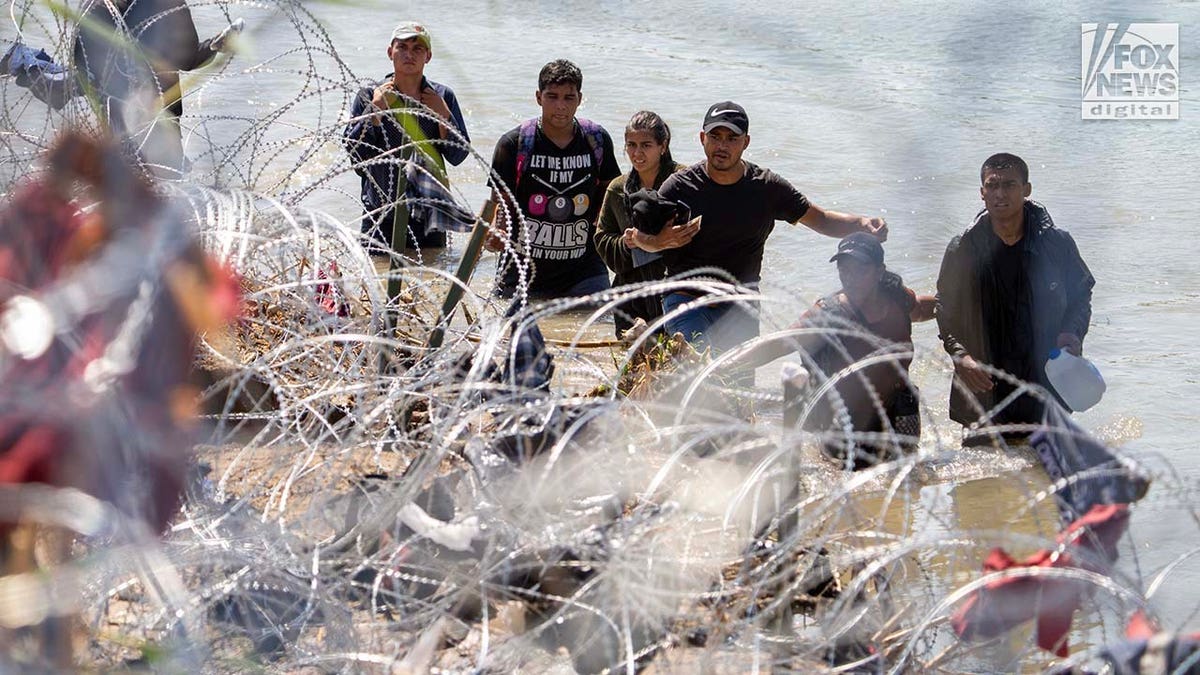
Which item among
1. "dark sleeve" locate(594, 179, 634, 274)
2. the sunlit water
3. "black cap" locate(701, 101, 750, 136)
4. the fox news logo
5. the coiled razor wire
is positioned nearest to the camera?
the coiled razor wire

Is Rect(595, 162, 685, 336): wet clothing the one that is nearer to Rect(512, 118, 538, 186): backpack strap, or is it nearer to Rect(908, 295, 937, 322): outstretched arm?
Rect(512, 118, 538, 186): backpack strap

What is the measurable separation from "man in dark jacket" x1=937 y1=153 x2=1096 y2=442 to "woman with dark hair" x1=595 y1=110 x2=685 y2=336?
1.36 meters

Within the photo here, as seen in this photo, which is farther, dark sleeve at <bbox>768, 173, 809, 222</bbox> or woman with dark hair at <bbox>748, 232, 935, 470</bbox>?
dark sleeve at <bbox>768, 173, 809, 222</bbox>

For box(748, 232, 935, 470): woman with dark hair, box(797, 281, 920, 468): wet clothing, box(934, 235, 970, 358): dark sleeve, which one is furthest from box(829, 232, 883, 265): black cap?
box(934, 235, 970, 358): dark sleeve

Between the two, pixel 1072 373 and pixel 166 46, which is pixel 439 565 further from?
pixel 166 46

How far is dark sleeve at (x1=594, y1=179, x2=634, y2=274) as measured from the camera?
21.9 ft

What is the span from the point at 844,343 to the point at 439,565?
2.46 m

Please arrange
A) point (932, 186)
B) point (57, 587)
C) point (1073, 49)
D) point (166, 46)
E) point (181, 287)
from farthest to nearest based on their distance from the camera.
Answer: point (1073, 49), point (932, 186), point (166, 46), point (181, 287), point (57, 587)

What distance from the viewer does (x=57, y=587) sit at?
7.95 feet

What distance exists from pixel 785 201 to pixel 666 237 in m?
0.67

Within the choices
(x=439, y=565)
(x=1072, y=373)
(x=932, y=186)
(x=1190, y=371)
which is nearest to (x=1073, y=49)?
(x=932, y=186)

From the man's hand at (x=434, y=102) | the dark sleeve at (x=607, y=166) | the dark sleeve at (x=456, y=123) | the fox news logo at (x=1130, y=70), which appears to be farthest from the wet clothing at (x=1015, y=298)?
the fox news logo at (x=1130, y=70)

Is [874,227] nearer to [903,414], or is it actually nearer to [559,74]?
[903,414]

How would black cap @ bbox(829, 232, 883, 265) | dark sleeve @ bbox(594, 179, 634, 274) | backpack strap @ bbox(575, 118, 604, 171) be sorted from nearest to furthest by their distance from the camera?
black cap @ bbox(829, 232, 883, 265) → dark sleeve @ bbox(594, 179, 634, 274) → backpack strap @ bbox(575, 118, 604, 171)
